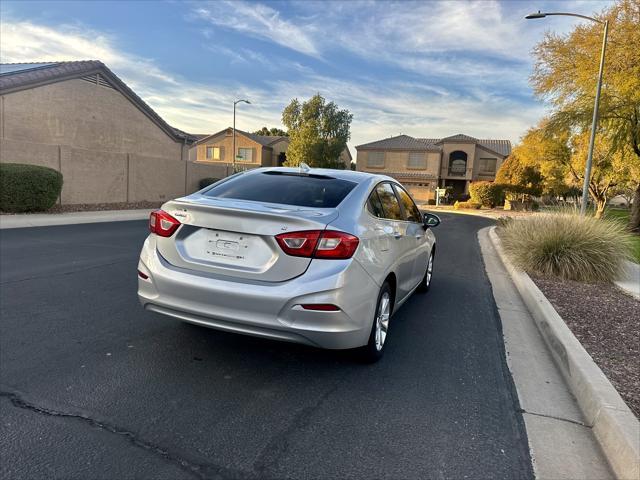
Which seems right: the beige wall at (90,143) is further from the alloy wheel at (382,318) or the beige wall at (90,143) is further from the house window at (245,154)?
the house window at (245,154)

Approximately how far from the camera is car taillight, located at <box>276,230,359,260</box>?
10.6 feet

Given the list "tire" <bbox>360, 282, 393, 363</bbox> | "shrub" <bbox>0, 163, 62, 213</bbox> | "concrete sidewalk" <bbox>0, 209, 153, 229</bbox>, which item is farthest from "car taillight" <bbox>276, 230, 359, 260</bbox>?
"shrub" <bbox>0, 163, 62, 213</bbox>

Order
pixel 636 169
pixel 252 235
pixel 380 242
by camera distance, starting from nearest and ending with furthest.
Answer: pixel 252 235 → pixel 380 242 → pixel 636 169

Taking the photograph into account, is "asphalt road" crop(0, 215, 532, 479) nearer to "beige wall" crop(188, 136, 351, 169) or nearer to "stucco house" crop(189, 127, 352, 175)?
"beige wall" crop(188, 136, 351, 169)

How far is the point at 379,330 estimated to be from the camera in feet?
13.0

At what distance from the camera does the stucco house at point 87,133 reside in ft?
58.1

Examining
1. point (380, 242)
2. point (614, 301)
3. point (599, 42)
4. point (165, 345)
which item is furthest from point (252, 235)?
point (599, 42)

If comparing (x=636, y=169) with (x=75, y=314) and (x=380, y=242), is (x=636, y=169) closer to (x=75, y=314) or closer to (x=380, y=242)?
(x=380, y=242)

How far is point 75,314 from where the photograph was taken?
4.80 meters

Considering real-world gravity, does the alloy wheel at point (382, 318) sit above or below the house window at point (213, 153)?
below

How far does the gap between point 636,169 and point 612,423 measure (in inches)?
811

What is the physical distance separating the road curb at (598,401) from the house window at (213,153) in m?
53.7

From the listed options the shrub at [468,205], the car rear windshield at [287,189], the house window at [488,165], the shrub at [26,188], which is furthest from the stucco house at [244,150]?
the car rear windshield at [287,189]

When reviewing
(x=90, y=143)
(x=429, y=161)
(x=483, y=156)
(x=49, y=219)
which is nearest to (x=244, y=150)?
(x=429, y=161)
